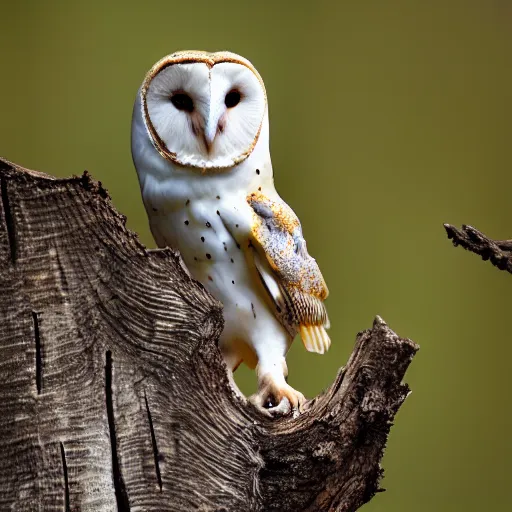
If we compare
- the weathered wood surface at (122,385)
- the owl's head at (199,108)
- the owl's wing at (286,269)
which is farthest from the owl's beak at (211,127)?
the weathered wood surface at (122,385)

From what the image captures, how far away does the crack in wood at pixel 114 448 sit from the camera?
1041mm

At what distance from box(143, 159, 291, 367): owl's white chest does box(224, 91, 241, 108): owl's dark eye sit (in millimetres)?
88

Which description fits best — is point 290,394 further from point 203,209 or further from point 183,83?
point 183,83

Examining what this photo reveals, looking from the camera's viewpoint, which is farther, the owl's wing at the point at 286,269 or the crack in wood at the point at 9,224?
the owl's wing at the point at 286,269

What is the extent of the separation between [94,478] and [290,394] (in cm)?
36

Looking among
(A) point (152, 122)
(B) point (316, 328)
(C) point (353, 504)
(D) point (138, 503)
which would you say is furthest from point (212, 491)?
(A) point (152, 122)

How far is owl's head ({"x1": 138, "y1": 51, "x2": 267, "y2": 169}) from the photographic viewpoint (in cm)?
124

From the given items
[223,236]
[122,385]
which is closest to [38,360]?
[122,385]

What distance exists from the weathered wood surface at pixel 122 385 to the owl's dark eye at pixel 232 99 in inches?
12.9

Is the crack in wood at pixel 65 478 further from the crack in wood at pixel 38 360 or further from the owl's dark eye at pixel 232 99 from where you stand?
the owl's dark eye at pixel 232 99

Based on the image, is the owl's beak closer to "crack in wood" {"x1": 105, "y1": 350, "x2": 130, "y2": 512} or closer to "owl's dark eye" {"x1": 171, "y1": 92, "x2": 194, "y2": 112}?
"owl's dark eye" {"x1": 171, "y1": 92, "x2": 194, "y2": 112}

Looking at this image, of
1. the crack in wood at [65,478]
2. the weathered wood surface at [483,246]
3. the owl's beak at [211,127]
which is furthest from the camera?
the owl's beak at [211,127]

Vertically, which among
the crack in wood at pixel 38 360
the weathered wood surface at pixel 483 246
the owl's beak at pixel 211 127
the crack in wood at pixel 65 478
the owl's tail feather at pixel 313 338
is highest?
the owl's beak at pixel 211 127

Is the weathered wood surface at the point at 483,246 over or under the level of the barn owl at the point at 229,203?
under
